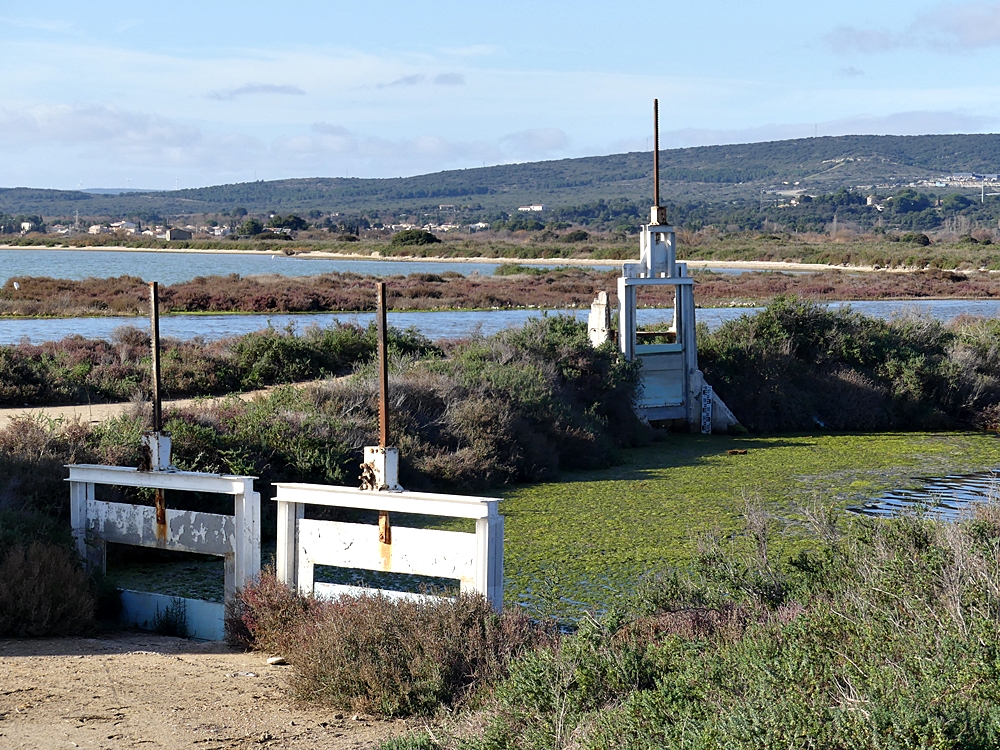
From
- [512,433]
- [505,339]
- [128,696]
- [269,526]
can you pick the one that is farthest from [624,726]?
[505,339]

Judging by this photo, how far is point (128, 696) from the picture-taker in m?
6.55

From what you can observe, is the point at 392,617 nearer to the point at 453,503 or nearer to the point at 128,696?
the point at 453,503

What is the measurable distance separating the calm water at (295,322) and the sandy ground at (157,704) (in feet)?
62.6

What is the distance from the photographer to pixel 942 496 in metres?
13.7

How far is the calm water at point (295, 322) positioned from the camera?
30.6 metres

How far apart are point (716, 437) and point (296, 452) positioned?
8304mm

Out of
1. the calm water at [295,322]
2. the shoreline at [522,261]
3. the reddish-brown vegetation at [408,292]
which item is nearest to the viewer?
the calm water at [295,322]

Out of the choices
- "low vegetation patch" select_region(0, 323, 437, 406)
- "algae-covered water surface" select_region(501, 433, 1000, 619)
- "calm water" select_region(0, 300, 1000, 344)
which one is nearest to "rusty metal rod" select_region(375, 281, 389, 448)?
"algae-covered water surface" select_region(501, 433, 1000, 619)

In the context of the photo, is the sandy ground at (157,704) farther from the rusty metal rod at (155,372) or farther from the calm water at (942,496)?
the calm water at (942,496)

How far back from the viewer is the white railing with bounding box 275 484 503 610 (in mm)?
7195

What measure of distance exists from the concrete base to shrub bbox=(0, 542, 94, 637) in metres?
0.45

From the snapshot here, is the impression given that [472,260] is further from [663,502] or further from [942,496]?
[663,502]

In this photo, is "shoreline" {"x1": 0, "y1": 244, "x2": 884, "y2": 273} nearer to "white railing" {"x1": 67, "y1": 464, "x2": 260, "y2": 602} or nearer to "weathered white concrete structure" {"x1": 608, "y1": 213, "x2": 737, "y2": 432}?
"weathered white concrete structure" {"x1": 608, "y1": 213, "x2": 737, "y2": 432}

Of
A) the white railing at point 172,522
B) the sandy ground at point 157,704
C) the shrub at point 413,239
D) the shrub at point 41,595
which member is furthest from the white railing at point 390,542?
the shrub at point 413,239
